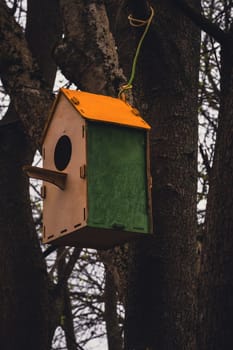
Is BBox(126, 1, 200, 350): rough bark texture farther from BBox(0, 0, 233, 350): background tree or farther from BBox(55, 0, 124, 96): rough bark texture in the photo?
BBox(55, 0, 124, 96): rough bark texture

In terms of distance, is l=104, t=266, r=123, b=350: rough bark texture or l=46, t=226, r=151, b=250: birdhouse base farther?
l=104, t=266, r=123, b=350: rough bark texture

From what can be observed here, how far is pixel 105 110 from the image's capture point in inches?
167

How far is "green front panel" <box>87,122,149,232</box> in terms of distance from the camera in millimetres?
4043

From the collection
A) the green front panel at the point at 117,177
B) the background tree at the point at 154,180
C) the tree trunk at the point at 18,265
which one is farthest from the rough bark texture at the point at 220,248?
the tree trunk at the point at 18,265

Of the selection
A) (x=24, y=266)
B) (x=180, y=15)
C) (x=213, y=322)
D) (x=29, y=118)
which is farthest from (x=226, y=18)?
(x=213, y=322)

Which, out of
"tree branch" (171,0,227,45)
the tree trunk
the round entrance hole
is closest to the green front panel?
the round entrance hole

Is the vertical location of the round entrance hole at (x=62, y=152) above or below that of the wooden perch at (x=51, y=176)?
above

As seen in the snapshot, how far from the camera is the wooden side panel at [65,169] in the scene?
4086 mm

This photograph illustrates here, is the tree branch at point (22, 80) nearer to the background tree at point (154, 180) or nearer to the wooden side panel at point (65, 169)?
the background tree at point (154, 180)

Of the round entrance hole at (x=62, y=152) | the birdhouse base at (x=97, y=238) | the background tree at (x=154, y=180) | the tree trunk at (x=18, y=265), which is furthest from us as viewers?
the tree trunk at (x=18, y=265)

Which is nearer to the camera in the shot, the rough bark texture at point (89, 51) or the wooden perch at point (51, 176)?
the wooden perch at point (51, 176)

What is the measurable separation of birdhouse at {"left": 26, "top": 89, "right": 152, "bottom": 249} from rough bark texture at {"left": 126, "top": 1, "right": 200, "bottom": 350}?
0.17 meters

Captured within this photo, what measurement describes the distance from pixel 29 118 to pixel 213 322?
1714mm

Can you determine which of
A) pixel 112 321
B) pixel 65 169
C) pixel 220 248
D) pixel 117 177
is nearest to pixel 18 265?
pixel 65 169
